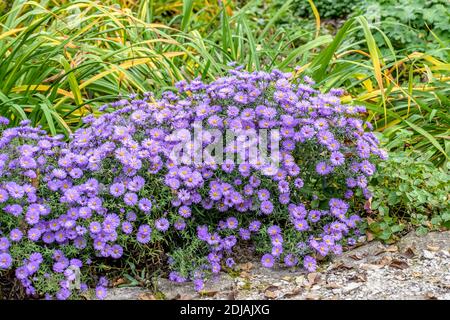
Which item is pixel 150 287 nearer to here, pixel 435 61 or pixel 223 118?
pixel 223 118

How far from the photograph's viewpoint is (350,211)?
11.3ft

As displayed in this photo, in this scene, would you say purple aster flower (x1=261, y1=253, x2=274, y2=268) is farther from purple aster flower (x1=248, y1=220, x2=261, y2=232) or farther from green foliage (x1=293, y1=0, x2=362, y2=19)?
green foliage (x1=293, y1=0, x2=362, y2=19)

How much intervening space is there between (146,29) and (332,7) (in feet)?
8.83

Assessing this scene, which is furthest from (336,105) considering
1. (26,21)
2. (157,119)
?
(26,21)

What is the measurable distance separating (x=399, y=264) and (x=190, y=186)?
3.42 feet

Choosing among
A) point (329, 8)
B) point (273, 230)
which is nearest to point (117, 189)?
point (273, 230)

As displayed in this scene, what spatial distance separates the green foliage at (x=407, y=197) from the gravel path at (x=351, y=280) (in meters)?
0.14

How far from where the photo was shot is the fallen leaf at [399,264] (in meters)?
3.13

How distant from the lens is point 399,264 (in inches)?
124

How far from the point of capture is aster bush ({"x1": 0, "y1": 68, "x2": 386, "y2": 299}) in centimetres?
288

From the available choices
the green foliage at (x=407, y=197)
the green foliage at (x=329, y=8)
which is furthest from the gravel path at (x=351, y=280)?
the green foliage at (x=329, y=8)

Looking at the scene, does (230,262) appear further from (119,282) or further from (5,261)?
(5,261)

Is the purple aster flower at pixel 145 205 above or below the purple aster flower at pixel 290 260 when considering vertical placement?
above

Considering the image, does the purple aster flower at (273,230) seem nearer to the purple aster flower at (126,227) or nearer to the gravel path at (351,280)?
the gravel path at (351,280)
